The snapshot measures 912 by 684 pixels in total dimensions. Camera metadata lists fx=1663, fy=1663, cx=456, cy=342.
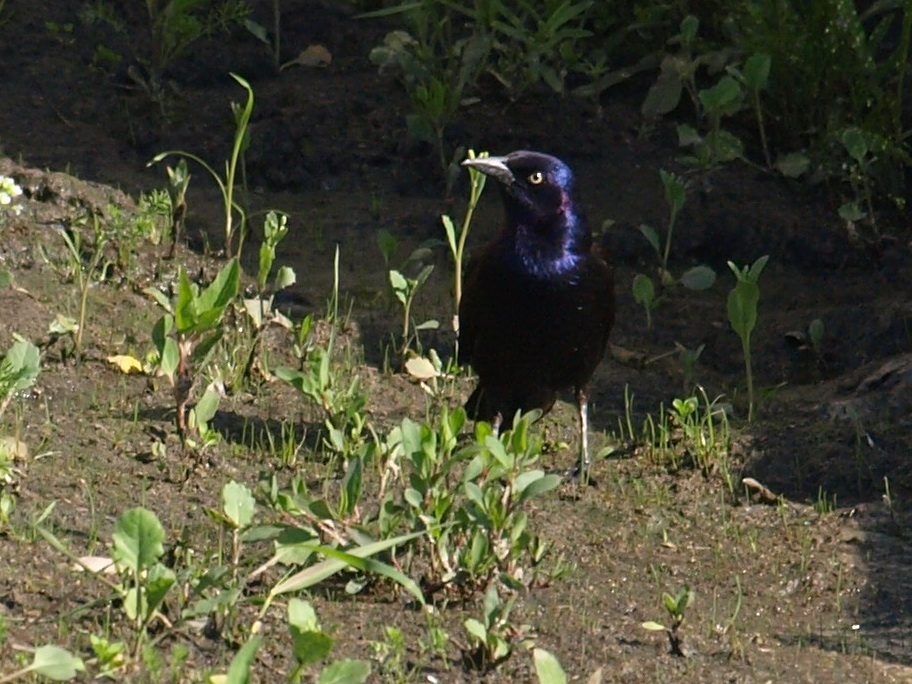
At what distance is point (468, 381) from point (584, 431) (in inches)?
29.9

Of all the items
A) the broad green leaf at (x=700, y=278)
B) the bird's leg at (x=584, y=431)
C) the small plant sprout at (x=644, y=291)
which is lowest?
the bird's leg at (x=584, y=431)

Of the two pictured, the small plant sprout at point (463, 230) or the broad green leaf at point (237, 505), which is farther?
the small plant sprout at point (463, 230)

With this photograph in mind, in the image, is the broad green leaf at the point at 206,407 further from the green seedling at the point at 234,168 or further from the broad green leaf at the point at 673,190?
the broad green leaf at the point at 673,190

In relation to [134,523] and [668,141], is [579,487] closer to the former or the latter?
[134,523]

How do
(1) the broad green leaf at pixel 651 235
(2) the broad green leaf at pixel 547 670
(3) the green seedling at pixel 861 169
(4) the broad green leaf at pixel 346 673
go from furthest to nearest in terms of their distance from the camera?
(3) the green seedling at pixel 861 169, (1) the broad green leaf at pixel 651 235, (2) the broad green leaf at pixel 547 670, (4) the broad green leaf at pixel 346 673

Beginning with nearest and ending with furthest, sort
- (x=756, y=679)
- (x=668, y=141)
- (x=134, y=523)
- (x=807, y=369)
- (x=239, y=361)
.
A: (x=134, y=523)
(x=756, y=679)
(x=239, y=361)
(x=807, y=369)
(x=668, y=141)

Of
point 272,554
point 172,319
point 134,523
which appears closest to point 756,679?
point 272,554

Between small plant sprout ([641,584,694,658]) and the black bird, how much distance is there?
128 cm

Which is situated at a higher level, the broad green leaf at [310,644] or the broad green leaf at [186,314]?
A: the broad green leaf at [186,314]

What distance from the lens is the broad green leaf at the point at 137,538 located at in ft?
10.6

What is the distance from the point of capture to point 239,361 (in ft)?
17.1

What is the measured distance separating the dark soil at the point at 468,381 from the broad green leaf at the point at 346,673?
0.37m

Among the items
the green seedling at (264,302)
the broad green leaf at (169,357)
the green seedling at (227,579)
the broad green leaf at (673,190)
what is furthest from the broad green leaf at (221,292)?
the broad green leaf at (673,190)

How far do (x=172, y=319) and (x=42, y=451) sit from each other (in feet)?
1.71
